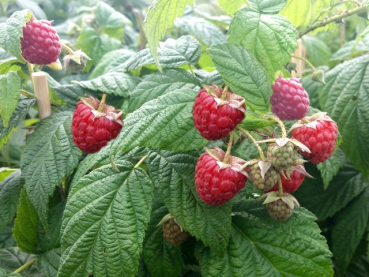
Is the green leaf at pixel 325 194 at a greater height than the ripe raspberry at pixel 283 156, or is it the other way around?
the ripe raspberry at pixel 283 156

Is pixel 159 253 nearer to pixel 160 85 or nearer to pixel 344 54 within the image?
pixel 160 85

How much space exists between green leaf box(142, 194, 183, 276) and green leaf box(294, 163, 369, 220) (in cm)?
55

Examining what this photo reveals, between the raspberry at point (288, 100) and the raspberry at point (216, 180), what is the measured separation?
19cm

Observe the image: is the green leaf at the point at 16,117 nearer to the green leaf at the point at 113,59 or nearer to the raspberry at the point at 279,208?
the green leaf at the point at 113,59

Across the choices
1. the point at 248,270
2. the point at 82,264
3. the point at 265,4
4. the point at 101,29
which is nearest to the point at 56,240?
the point at 82,264

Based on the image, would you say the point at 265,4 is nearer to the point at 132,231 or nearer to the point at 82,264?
the point at 132,231

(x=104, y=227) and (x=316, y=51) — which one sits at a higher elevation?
(x=104, y=227)

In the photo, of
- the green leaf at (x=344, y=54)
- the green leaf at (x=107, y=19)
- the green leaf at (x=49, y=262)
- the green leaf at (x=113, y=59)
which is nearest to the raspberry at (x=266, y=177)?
the green leaf at (x=49, y=262)

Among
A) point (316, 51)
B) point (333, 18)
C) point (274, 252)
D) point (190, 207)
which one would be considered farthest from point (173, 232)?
point (316, 51)

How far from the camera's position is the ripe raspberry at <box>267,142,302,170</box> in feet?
2.41

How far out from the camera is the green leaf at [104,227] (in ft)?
2.70

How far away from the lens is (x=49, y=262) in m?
1.08

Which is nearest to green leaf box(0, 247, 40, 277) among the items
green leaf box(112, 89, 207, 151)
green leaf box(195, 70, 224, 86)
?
green leaf box(112, 89, 207, 151)

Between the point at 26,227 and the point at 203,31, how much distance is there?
0.92m
